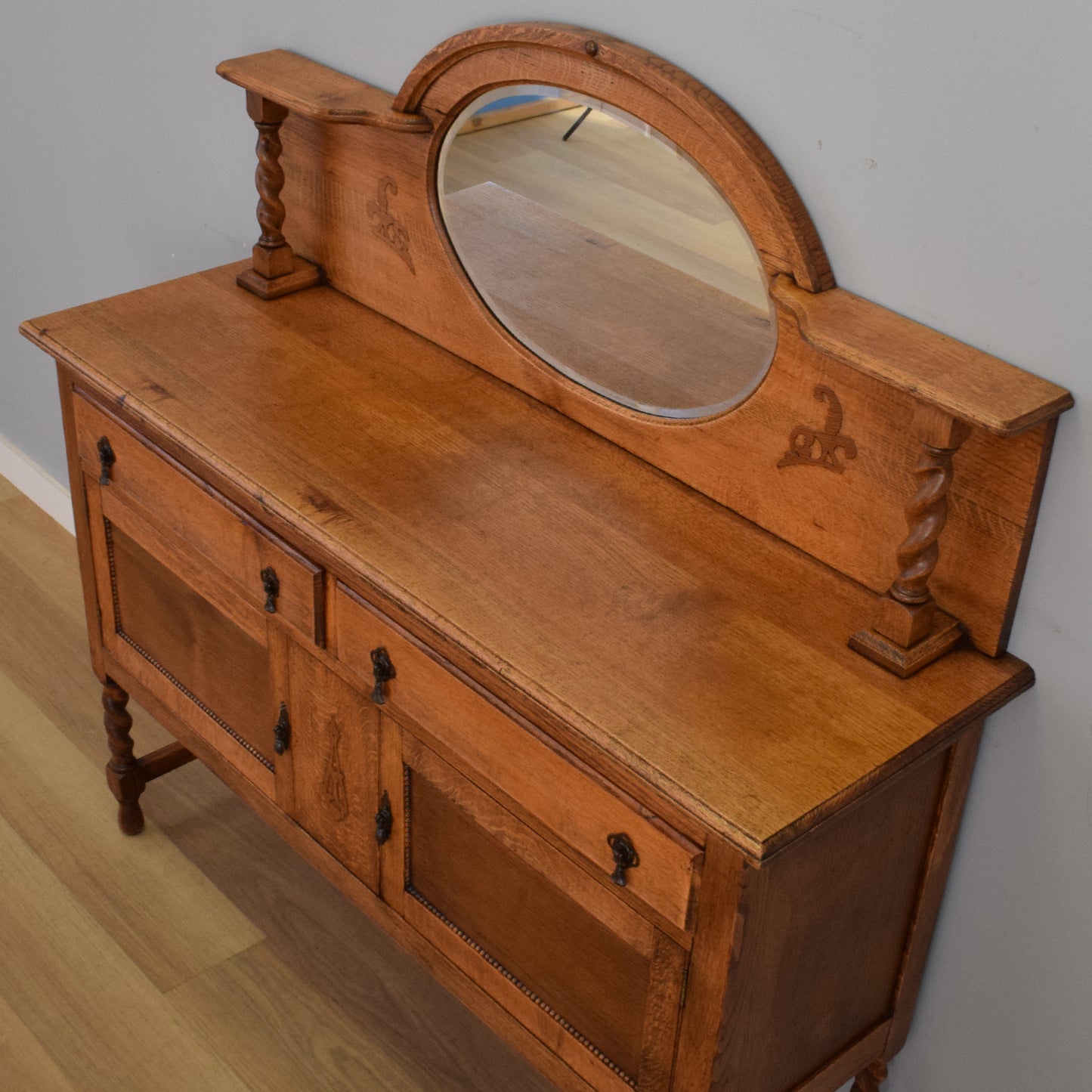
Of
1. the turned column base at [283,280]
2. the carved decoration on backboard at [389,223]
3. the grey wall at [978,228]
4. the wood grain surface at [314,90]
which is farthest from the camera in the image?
the turned column base at [283,280]

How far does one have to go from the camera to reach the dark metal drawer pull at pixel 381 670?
208 centimetres

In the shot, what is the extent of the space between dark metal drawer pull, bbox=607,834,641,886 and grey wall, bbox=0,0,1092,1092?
0.51 m

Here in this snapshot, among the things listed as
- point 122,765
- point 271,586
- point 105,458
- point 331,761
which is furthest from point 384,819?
point 122,765

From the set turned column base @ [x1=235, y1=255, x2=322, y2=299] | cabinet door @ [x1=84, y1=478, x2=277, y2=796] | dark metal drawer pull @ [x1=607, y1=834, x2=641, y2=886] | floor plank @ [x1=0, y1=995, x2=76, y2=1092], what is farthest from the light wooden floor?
turned column base @ [x1=235, y1=255, x2=322, y2=299]

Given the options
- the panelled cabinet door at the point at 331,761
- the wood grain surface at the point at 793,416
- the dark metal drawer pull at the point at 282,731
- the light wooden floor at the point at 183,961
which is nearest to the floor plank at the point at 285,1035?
the light wooden floor at the point at 183,961

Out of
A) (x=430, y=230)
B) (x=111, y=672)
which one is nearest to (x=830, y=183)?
(x=430, y=230)

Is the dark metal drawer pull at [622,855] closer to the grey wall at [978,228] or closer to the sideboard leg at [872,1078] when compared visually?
the grey wall at [978,228]

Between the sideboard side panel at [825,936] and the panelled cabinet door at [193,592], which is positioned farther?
the panelled cabinet door at [193,592]

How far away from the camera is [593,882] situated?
6.25 ft

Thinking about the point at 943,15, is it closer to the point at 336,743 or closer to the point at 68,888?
the point at 336,743

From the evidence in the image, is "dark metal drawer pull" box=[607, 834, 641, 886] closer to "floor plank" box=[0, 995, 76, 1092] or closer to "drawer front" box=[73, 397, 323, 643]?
"drawer front" box=[73, 397, 323, 643]

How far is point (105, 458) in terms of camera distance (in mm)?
2533

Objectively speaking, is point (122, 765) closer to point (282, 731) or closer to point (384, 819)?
point (282, 731)

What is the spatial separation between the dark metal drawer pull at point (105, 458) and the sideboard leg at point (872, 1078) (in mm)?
1544
